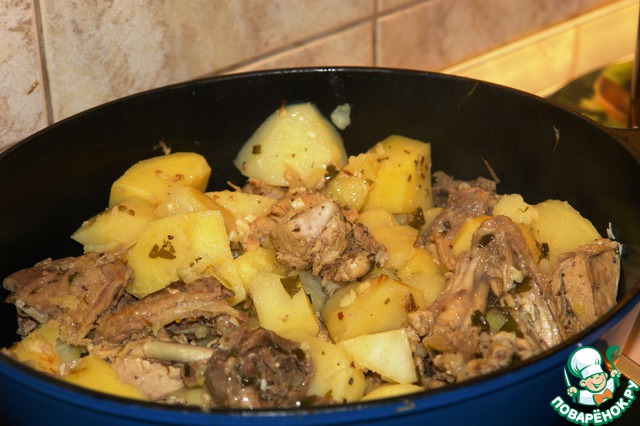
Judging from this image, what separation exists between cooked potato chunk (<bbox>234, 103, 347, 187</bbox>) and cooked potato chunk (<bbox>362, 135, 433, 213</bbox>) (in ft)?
0.36

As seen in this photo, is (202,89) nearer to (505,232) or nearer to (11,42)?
(11,42)

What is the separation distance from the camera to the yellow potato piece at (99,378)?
1188mm

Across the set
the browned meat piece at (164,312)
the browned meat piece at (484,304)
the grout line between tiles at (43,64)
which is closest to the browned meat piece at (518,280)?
the browned meat piece at (484,304)

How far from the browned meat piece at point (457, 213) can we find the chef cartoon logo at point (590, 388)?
47 centimetres

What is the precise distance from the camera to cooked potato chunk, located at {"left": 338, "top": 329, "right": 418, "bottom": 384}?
4.25ft

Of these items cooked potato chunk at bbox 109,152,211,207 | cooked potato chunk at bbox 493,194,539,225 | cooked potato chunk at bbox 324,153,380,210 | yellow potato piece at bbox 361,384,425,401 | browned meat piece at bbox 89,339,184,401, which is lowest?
yellow potato piece at bbox 361,384,425,401

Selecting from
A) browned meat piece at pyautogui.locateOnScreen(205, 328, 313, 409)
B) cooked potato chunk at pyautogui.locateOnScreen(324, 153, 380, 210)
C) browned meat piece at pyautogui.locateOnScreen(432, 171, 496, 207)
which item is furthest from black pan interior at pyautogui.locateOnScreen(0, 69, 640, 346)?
browned meat piece at pyautogui.locateOnScreen(205, 328, 313, 409)

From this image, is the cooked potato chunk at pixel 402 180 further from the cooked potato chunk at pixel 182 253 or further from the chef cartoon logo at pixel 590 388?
the chef cartoon logo at pixel 590 388

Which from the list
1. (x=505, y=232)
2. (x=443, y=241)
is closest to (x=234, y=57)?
(x=443, y=241)

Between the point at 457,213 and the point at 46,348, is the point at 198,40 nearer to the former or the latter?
the point at 457,213

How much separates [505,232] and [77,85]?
89 centimetres

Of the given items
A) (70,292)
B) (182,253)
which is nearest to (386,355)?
(182,253)

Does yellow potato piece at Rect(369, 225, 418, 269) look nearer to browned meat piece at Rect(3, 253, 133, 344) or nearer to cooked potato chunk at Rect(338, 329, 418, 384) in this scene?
cooked potato chunk at Rect(338, 329, 418, 384)

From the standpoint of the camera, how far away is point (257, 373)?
3.72 ft
